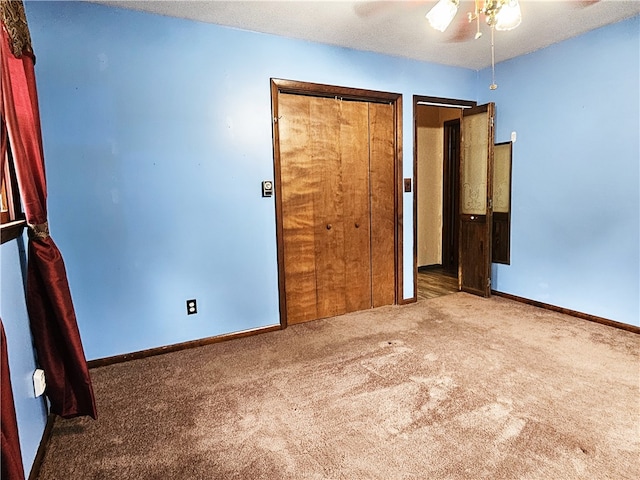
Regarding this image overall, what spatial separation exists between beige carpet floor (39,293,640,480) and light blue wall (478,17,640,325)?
499mm

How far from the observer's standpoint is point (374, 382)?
7.51ft

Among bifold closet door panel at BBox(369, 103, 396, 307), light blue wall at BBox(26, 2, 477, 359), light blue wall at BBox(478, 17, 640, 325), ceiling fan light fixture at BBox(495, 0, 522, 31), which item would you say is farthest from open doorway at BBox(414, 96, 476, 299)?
ceiling fan light fixture at BBox(495, 0, 522, 31)

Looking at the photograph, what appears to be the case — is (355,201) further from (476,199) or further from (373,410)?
(373,410)

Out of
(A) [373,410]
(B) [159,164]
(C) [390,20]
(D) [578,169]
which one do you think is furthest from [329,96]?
(A) [373,410]

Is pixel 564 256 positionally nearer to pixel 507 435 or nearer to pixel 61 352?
pixel 507 435

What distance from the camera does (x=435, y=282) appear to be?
15.8 ft

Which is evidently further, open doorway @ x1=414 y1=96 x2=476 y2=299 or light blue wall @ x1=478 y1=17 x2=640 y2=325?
open doorway @ x1=414 y1=96 x2=476 y2=299

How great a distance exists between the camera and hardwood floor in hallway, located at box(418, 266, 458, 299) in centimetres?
429

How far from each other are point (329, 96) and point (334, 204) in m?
0.95

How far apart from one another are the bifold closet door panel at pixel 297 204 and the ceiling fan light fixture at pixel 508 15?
1.61 m

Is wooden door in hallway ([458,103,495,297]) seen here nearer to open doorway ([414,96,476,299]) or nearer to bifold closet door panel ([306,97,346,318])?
open doorway ([414,96,476,299])

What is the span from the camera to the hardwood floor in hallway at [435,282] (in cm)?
429

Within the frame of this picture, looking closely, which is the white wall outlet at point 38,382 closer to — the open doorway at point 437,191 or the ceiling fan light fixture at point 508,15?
the ceiling fan light fixture at point 508,15

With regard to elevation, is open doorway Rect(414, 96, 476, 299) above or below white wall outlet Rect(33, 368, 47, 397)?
above
